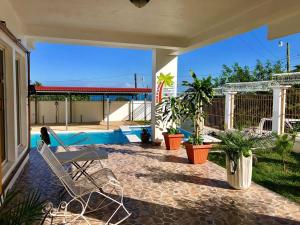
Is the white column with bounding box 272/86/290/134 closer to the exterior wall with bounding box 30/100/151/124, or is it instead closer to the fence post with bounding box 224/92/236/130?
the fence post with bounding box 224/92/236/130

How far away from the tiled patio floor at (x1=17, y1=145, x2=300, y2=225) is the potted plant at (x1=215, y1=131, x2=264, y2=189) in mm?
163

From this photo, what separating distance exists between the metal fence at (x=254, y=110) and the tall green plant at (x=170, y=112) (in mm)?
2278

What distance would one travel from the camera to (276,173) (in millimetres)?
5574

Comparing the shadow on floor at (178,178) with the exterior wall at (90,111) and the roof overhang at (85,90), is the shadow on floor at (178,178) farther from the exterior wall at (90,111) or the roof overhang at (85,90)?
the exterior wall at (90,111)

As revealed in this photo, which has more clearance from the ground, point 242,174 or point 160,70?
point 160,70

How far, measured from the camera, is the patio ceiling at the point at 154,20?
15.4 ft

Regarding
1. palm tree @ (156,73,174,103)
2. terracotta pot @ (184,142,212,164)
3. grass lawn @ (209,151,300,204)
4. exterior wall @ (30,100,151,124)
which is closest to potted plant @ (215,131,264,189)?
grass lawn @ (209,151,300,204)

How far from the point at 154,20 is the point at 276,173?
4.05 meters

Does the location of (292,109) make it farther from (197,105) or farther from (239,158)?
(239,158)

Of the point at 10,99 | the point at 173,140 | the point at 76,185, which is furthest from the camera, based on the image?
the point at 173,140

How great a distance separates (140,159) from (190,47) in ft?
11.2

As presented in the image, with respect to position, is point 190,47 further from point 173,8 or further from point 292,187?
point 292,187

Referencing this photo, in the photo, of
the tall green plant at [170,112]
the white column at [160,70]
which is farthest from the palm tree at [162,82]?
the tall green plant at [170,112]

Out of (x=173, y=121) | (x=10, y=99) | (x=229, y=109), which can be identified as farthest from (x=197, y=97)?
(x=229, y=109)
